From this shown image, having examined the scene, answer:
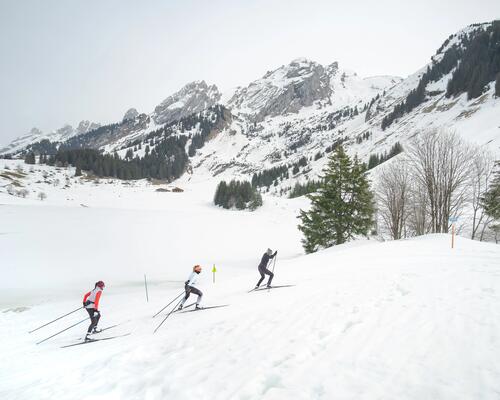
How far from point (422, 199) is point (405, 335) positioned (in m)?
24.9

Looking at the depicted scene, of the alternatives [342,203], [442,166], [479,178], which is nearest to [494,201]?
[479,178]

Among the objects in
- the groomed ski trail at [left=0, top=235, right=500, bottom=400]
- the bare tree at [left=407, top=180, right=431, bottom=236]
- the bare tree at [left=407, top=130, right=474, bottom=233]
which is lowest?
the groomed ski trail at [left=0, top=235, right=500, bottom=400]

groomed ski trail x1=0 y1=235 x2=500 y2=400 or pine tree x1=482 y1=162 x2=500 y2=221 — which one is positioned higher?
pine tree x1=482 y1=162 x2=500 y2=221

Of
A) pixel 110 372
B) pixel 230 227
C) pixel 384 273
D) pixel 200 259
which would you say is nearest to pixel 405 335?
pixel 384 273

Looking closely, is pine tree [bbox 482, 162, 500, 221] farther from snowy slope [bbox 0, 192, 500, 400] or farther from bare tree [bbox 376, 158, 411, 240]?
snowy slope [bbox 0, 192, 500, 400]

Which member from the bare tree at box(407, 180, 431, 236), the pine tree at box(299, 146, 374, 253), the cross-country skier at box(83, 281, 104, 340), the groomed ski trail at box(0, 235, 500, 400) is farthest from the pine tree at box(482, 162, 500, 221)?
A: the cross-country skier at box(83, 281, 104, 340)

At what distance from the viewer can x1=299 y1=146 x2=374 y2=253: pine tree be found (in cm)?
2350

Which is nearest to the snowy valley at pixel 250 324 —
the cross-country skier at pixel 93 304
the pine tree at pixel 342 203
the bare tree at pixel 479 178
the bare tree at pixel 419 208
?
the cross-country skier at pixel 93 304

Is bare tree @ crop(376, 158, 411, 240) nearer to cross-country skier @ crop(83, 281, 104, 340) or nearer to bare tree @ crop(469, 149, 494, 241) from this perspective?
bare tree @ crop(469, 149, 494, 241)

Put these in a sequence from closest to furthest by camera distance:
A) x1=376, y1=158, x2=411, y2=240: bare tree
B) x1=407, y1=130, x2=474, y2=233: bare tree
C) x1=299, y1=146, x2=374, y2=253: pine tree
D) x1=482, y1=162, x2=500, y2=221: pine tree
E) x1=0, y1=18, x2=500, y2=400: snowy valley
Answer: x1=0, y1=18, x2=500, y2=400: snowy valley < x1=407, y1=130, x2=474, y2=233: bare tree < x1=299, y1=146, x2=374, y2=253: pine tree < x1=482, y1=162, x2=500, y2=221: pine tree < x1=376, y1=158, x2=411, y2=240: bare tree

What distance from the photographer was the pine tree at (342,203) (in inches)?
925

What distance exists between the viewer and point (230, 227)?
43406 mm

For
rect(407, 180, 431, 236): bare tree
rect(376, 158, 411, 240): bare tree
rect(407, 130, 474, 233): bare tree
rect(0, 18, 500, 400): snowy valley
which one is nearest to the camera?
rect(0, 18, 500, 400): snowy valley

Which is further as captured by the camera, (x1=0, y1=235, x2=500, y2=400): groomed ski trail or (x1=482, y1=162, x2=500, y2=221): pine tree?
(x1=482, y1=162, x2=500, y2=221): pine tree
